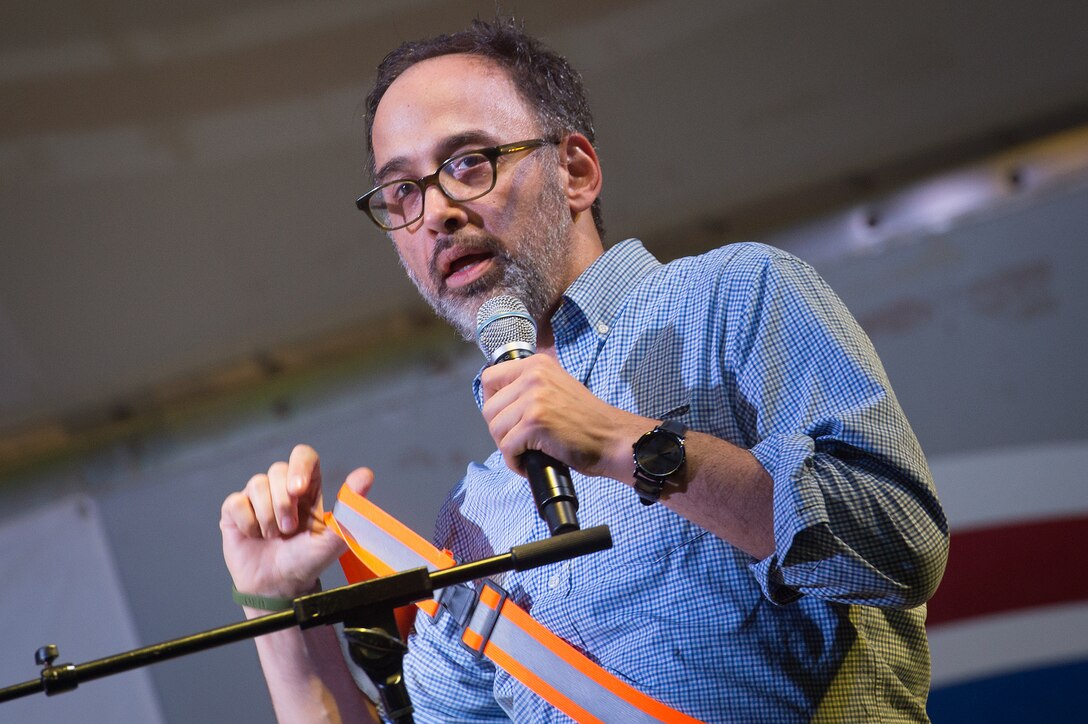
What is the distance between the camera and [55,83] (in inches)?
91.7

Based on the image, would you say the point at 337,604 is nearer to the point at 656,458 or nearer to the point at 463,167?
the point at 656,458

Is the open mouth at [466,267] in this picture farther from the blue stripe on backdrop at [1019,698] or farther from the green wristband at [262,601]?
the blue stripe on backdrop at [1019,698]

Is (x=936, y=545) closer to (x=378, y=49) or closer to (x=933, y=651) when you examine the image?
(x=933, y=651)

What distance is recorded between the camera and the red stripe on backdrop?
7.20 feet

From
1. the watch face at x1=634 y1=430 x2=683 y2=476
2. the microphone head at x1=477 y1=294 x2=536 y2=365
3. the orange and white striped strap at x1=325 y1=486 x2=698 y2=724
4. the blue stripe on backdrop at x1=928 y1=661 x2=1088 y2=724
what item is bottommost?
the blue stripe on backdrop at x1=928 y1=661 x2=1088 y2=724

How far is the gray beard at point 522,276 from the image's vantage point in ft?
4.87

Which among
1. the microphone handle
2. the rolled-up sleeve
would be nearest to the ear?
the rolled-up sleeve

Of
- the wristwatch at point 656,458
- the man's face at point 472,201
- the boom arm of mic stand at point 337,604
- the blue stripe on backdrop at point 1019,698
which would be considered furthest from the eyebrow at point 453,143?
the blue stripe on backdrop at point 1019,698

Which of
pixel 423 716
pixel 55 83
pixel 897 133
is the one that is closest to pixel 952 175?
pixel 897 133

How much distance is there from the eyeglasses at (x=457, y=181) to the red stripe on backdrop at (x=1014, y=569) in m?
1.45

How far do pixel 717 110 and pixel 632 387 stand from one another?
137 centimetres

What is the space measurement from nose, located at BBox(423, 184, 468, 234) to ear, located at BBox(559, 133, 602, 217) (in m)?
0.26

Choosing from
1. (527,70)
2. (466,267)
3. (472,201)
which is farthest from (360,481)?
(527,70)

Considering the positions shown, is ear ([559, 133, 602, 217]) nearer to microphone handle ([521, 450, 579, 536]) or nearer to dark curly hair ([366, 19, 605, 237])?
dark curly hair ([366, 19, 605, 237])
